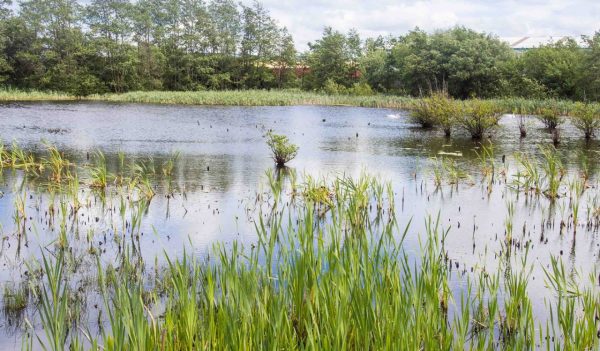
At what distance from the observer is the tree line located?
1871 inches

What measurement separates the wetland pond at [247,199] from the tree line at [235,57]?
24941 millimetres

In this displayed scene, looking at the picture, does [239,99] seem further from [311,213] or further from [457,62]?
[311,213]

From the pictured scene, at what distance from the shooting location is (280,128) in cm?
2525

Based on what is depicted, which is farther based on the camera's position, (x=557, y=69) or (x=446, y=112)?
(x=557, y=69)

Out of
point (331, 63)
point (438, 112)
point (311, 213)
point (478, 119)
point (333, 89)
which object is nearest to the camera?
point (311, 213)

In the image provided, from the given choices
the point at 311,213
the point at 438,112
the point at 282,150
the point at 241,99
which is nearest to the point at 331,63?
the point at 241,99

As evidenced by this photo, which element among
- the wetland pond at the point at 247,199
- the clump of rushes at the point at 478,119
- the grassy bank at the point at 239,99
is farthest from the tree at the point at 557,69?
the clump of rushes at the point at 478,119

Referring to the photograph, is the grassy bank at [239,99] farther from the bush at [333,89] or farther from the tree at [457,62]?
the bush at [333,89]

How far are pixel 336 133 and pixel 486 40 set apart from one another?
3133cm

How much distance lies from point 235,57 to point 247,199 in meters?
56.2

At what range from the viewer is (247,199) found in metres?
10.2

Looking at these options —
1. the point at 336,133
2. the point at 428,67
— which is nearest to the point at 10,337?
the point at 336,133

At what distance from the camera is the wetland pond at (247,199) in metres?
6.74

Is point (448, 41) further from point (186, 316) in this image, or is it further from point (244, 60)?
point (186, 316)
